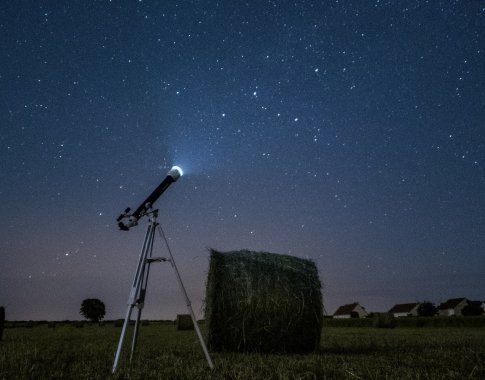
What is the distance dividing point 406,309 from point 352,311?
1406 centimetres

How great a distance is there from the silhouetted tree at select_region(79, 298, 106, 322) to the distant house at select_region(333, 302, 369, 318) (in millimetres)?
55217

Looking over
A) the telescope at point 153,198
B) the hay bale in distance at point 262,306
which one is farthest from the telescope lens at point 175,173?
the hay bale in distance at point 262,306

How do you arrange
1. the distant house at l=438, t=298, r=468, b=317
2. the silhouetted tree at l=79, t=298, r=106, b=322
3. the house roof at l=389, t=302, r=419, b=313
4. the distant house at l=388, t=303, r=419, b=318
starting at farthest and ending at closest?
the silhouetted tree at l=79, t=298, r=106, b=322 → the house roof at l=389, t=302, r=419, b=313 → the distant house at l=388, t=303, r=419, b=318 → the distant house at l=438, t=298, r=468, b=317

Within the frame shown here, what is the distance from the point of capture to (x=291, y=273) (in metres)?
7.80

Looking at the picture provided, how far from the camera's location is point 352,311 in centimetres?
9156

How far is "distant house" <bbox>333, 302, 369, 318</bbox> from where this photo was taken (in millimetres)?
91250

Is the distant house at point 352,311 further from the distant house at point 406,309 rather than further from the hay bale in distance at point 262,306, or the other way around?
the hay bale in distance at point 262,306

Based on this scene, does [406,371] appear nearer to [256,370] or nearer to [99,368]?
[256,370]

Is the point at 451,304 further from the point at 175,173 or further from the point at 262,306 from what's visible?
the point at 175,173

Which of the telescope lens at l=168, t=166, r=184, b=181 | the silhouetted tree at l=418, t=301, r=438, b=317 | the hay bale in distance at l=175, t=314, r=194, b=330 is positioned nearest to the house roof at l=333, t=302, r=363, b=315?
the silhouetted tree at l=418, t=301, r=438, b=317

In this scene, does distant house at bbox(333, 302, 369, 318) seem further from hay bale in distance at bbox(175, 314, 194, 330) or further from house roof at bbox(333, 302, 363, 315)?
hay bale in distance at bbox(175, 314, 194, 330)

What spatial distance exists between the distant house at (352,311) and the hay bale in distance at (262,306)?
89535 mm

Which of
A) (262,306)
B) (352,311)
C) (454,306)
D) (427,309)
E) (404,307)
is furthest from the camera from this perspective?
(404,307)

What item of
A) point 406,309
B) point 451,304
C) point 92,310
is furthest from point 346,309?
point 92,310
